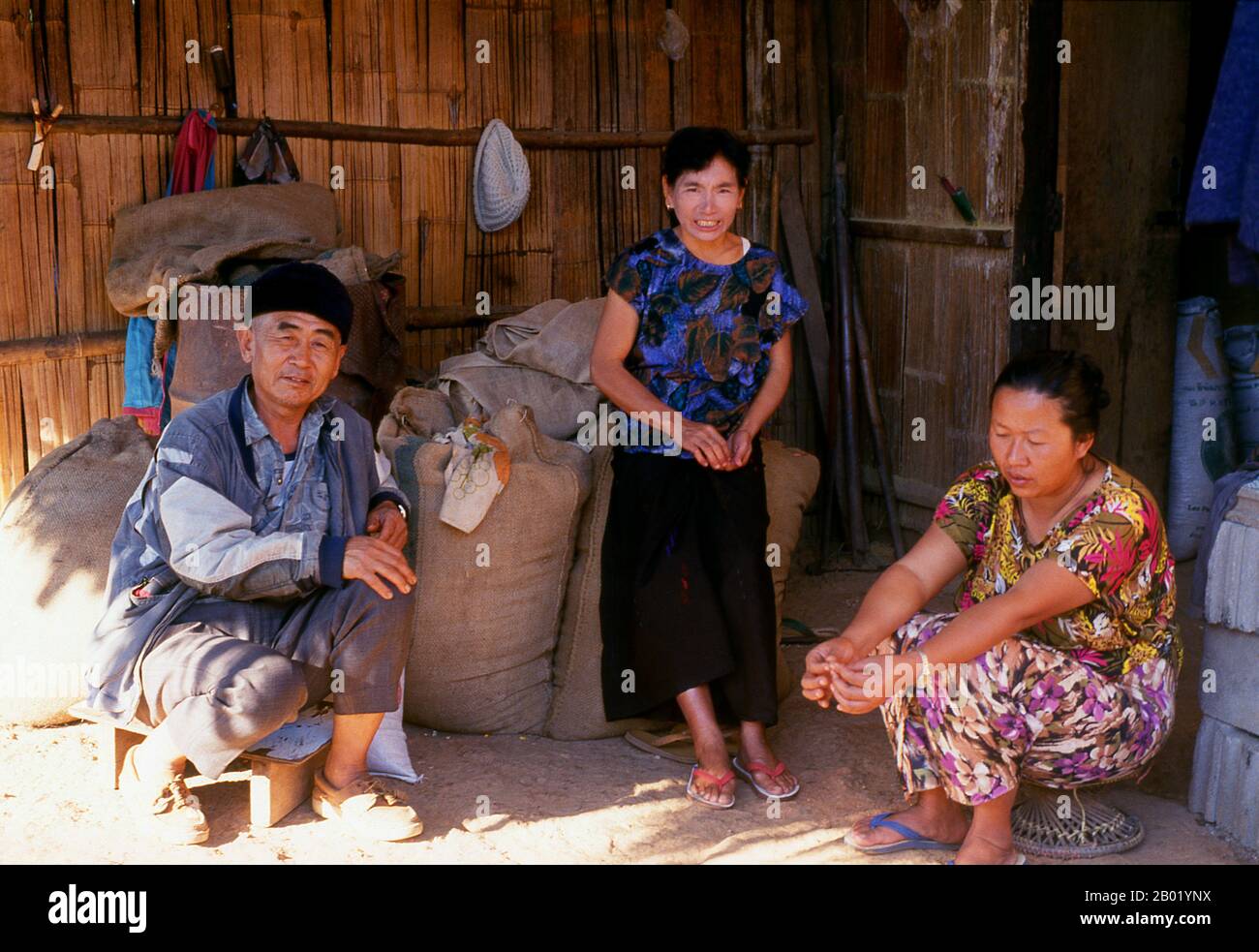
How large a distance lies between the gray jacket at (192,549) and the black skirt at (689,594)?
2.74ft

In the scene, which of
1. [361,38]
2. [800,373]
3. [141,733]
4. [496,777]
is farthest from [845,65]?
[141,733]

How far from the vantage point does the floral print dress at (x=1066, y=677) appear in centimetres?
302

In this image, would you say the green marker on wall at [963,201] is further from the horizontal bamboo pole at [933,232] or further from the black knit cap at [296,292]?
the black knit cap at [296,292]

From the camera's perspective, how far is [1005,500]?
3.26 metres

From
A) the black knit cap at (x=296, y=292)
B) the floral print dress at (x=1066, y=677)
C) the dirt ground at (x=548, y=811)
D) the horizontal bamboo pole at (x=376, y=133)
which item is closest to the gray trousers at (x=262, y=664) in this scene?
the dirt ground at (x=548, y=811)

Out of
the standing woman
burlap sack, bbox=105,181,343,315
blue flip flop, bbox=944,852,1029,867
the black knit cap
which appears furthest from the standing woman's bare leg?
burlap sack, bbox=105,181,343,315

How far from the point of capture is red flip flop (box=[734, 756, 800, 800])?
3.57 m

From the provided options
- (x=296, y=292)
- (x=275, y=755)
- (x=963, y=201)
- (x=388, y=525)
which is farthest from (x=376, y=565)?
(x=963, y=201)

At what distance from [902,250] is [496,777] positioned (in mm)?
2809

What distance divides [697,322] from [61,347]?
1953 millimetres

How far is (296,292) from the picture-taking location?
3.25 metres

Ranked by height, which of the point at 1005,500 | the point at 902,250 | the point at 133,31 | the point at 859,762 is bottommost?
the point at 859,762

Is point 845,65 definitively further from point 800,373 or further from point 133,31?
point 133,31

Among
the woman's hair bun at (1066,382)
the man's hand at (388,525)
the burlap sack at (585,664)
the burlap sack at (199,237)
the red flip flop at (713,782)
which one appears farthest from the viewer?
the burlap sack at (199,237)
